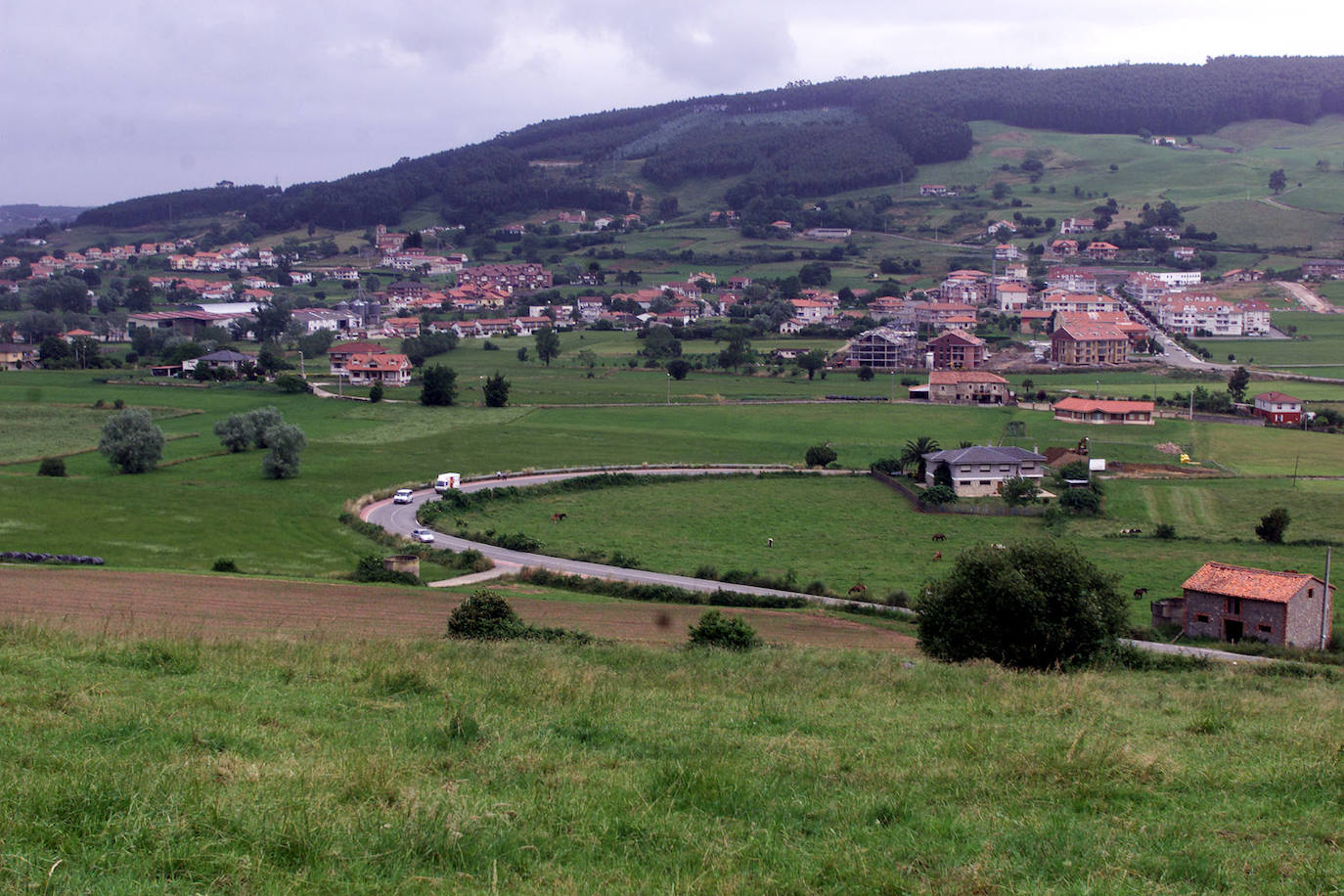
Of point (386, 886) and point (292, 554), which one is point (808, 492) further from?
point (386, 886)

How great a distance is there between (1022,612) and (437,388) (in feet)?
149

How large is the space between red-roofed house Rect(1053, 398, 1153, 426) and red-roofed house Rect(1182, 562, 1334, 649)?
31.9 meters

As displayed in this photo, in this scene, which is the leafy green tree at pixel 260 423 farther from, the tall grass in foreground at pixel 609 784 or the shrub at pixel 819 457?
the tall grass in foreground at pixel 609 784

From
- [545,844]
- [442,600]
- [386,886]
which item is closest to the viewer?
[386,886]

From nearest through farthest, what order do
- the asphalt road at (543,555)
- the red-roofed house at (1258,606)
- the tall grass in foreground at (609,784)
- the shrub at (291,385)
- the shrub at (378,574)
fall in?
1. the tall grass in foreground at (609,784)
2. the red-roofed house at (1258,606)
3. the shrub at (378,574)
4. the asphalt road at (543,555)
5. the shrub at (291,385)

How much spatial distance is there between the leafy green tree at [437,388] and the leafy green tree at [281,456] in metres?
18.8

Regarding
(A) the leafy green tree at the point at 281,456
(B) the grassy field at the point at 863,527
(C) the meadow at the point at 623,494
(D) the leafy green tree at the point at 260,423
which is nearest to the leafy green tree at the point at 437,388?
(C) the meadow at the point at 623,494

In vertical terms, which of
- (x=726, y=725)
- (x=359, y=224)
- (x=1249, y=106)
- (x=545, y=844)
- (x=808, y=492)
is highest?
(x=1249, y=106)

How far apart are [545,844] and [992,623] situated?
10555 millimetres

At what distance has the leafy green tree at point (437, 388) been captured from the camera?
56.0 metres

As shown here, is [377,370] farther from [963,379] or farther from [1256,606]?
[1256,606]

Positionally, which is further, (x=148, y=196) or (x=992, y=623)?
(x=148, y=196)

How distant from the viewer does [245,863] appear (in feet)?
14.2

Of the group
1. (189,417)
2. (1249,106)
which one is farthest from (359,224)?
(1249,106)
